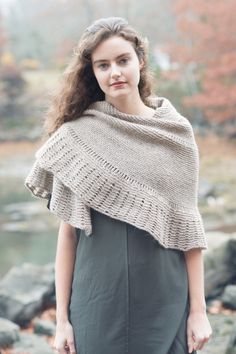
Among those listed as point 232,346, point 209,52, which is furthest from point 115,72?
point 209,52

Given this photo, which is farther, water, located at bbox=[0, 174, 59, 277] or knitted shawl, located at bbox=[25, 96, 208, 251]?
water, located at bbox=[0, 174, 59, 277]

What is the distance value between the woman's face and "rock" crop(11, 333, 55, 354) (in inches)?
81.1

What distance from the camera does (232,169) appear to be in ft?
30.7

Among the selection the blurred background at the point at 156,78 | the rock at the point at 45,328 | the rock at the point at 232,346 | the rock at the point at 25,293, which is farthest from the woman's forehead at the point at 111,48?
the blurred background at the point at 156,78

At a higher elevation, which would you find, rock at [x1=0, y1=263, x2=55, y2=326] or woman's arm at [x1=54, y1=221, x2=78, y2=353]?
woman's arm at [x1=54, y1=221, x2=78, y2=353]

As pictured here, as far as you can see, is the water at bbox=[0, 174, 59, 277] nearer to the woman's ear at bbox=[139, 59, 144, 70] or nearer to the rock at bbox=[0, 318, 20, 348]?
the rock at bbox=[0, 318, 20, 348]

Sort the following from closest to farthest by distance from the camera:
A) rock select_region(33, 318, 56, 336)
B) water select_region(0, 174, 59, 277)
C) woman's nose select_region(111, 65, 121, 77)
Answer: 1. woman's nose select_region(111, 65, 121, 77)
2. rock select_region(33, 318, 56, 336)
3. water select_region(0, 174, 59, 277)

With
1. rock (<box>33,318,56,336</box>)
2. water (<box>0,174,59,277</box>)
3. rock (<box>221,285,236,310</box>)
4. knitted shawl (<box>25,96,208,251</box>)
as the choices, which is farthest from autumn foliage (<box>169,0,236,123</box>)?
knitted shawl (<box>25,96,208,251</box>)

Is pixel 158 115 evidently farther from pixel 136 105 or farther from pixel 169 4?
pixel 169 4

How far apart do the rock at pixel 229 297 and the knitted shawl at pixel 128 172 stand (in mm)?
2255

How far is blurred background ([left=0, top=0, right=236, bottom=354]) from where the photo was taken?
309 inches

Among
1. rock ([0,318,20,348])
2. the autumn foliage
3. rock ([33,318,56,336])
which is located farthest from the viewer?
the autumn foliage

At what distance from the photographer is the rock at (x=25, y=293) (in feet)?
12.3

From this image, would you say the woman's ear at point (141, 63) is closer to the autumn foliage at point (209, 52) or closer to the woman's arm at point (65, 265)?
the woman's arm at point (65, 265)
